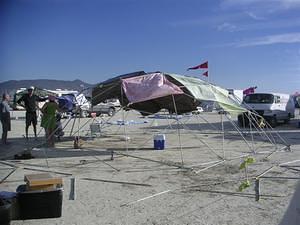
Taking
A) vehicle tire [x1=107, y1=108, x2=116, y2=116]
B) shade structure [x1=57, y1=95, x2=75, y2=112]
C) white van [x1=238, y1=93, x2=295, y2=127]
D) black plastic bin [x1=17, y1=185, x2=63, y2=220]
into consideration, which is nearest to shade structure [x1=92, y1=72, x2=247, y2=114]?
shade structure [x1=57, y1=95, x2=75, y2=112]

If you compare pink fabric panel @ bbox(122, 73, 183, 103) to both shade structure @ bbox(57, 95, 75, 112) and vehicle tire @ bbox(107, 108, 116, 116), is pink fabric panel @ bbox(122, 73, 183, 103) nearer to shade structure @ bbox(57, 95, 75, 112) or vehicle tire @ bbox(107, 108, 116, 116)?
shade structure @ bbox(57, 95, 75, 112)

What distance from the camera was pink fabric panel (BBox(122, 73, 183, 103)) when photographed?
1270 centimetres

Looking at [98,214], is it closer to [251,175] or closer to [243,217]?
[243,217]

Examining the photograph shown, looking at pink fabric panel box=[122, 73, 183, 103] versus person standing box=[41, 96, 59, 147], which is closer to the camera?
pink fabric panel box=[122, 73, 183, 103]

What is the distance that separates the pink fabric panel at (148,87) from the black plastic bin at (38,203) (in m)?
6.20

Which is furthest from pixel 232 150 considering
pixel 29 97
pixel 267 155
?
pixel 29 97

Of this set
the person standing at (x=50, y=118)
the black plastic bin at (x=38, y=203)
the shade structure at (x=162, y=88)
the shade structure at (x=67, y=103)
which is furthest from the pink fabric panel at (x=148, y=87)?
the shade structure at (x=67, y=103)

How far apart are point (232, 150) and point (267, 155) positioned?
1.63 m

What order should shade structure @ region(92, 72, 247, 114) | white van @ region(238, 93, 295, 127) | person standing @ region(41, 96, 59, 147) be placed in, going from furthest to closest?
white van @ region(238, 93, 295, 127) → person standing @ region(41, 96, 59, 147) → shade structure @ region(92, 72, 247, 114)

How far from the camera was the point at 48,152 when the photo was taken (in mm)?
14391

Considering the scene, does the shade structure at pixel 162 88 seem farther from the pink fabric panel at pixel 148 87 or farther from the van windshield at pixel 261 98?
the van windshield at pixel 261 98

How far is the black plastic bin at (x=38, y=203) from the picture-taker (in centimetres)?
637

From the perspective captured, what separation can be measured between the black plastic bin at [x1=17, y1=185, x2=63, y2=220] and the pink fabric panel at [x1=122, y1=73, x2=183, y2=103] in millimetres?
6204

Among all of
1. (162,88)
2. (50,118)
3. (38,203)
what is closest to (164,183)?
(38,203)
